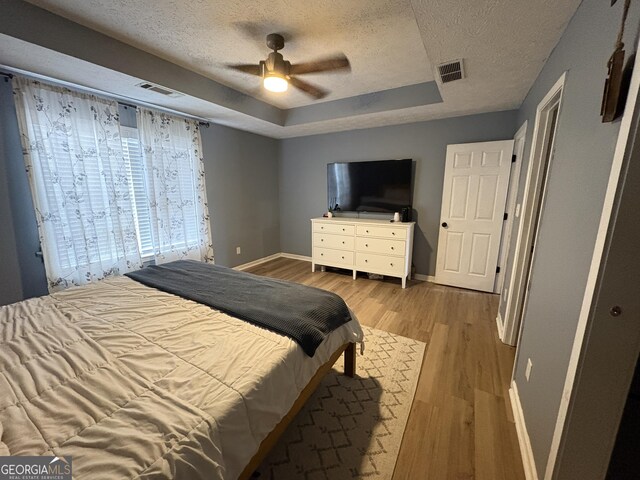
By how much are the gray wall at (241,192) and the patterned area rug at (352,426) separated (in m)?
2.84

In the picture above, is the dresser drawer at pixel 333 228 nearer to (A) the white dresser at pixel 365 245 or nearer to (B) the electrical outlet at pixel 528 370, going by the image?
(A) the white dresser at pixel 365 245

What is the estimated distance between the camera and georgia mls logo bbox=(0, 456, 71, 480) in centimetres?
68

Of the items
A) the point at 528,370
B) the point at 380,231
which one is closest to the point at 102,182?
the point at 380,231

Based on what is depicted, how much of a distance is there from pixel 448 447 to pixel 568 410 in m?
0.77

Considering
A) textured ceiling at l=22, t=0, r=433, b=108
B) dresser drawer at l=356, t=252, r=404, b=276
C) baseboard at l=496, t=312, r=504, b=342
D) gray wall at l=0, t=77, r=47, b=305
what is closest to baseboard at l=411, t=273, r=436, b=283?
dresser drawer at l=356, t=252, r=404, b=276

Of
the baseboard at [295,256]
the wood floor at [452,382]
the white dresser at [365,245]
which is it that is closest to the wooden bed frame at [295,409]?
the wood floor at [452,382]

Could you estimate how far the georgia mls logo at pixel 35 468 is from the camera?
2.23 feet

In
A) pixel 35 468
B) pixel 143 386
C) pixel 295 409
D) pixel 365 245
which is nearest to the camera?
pixel 35 468

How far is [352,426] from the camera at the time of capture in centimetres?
150

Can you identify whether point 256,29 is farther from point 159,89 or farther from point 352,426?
point 352,426

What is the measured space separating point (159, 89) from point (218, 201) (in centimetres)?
169

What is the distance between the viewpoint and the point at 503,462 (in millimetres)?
1306

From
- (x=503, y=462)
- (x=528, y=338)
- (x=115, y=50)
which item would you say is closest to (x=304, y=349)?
(x=503, y=462)

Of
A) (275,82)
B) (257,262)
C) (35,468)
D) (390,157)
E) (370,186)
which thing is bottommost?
(257,262)
